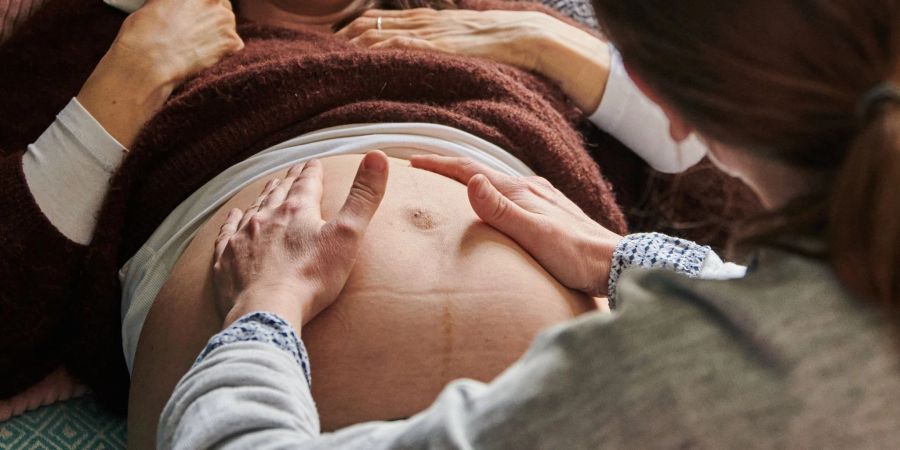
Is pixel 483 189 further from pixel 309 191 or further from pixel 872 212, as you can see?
pixel 872 212

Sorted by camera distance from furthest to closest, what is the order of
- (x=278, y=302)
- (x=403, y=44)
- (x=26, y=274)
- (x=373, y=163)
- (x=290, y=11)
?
(x=290, y=11)
(x=403, y=44)
(x=26, y=274)
(x=373, y=163)
(x=278, y=302)

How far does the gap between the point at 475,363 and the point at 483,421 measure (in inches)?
11.7

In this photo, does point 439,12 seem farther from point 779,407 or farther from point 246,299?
point 779,407

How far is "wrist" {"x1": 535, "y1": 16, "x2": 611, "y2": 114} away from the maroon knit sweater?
120 mm

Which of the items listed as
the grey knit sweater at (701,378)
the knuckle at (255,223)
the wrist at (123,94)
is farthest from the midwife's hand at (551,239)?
the wrist at (123,94)

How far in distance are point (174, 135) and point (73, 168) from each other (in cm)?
13

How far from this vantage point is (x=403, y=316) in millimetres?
841

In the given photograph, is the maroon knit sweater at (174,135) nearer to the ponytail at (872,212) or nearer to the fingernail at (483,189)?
the fingernail at (483,189)

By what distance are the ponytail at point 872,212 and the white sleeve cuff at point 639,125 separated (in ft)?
2.64

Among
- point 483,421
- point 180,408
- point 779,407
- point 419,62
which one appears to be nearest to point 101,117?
A: point 419,62

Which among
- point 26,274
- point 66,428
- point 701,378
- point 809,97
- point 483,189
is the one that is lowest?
point 66,428

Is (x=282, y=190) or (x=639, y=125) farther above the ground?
(x=282, y=190)

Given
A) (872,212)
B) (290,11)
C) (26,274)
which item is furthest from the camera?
(290,11)

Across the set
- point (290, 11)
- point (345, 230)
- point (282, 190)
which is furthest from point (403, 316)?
point (290, 11)
